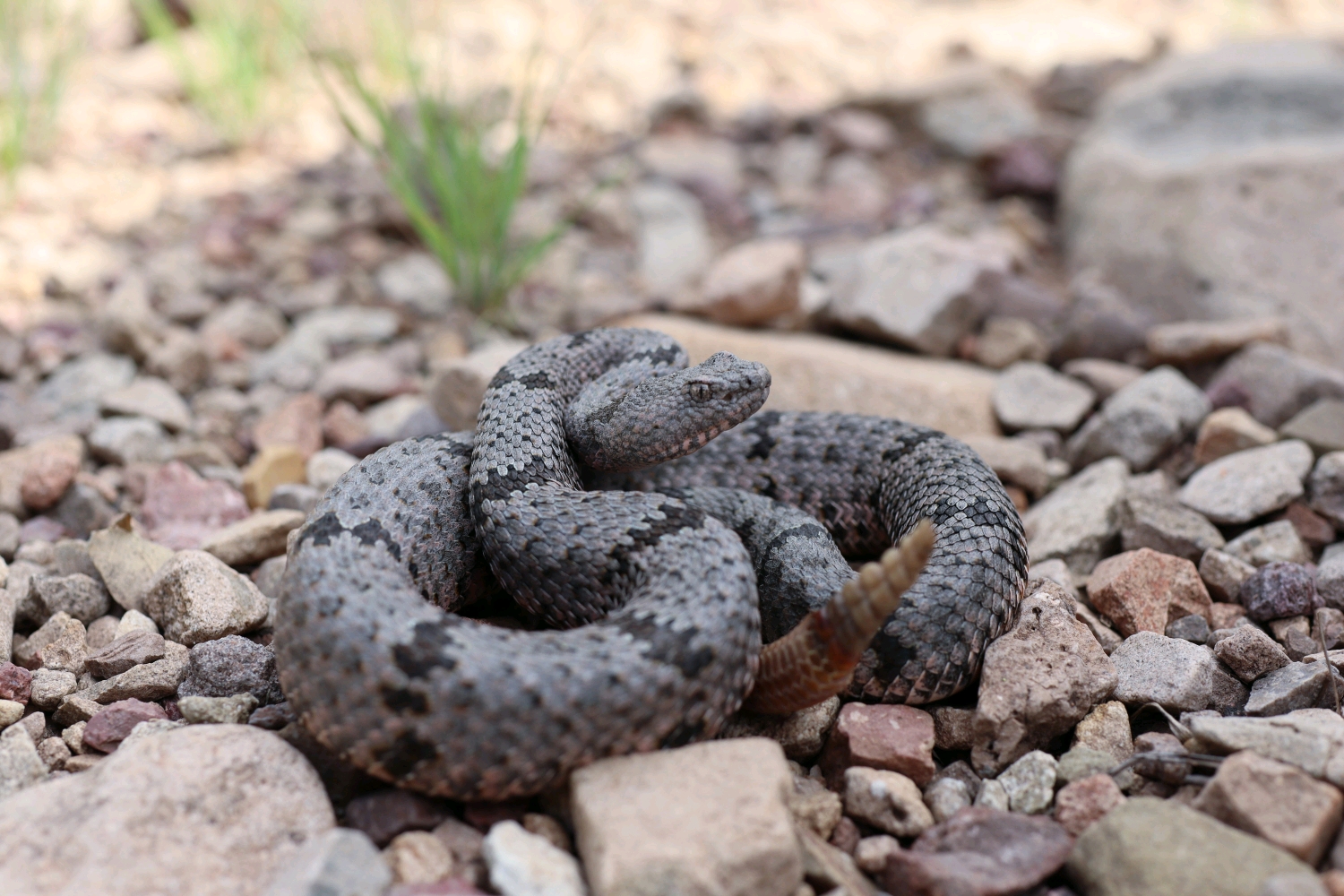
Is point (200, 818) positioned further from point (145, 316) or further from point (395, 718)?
point (145, 316)

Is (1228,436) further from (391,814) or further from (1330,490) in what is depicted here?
(391,814)

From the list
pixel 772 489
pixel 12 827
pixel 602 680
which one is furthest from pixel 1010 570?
pixel 12 827

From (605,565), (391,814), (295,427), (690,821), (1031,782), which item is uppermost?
(605,565)

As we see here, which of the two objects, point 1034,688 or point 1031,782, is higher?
point 1034,688

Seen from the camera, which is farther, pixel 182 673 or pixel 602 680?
pixel 182 673

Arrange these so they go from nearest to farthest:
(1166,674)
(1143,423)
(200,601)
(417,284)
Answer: (1166,674)
(200,601)
(1143,423)
(417,284)

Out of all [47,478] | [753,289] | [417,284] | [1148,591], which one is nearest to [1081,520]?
[1148,591]
